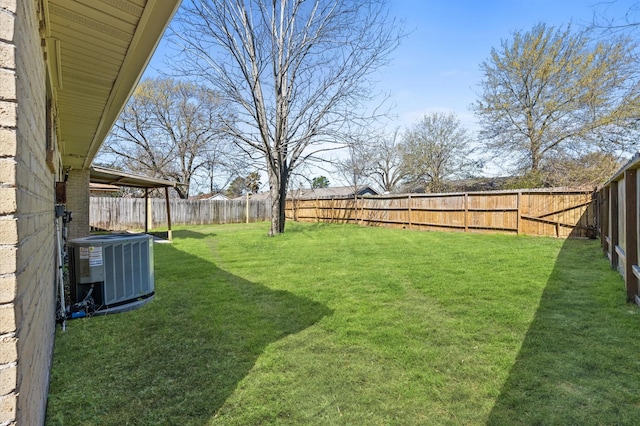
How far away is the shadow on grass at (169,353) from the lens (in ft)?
7.16

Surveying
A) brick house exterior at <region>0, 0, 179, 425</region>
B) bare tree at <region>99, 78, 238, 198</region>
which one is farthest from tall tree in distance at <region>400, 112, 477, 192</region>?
brick house exterior at <region>0, 0, 179, 425</region>

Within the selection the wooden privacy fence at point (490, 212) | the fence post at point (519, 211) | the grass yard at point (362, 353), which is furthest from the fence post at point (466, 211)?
the grass yard at point (362, 353)

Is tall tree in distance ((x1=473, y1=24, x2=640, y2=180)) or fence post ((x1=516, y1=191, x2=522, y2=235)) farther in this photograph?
tall tree in distance ((x1=473, y1=24, x2=640, y2=180))

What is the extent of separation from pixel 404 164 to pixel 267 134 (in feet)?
54.3

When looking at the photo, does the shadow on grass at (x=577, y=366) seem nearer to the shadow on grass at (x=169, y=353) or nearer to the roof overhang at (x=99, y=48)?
the shadow on grass at (x=169, y=353)

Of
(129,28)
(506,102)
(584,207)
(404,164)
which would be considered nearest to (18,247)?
(129,28)

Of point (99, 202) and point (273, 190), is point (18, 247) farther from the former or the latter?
point (99, 202)

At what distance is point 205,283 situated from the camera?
18.0ft

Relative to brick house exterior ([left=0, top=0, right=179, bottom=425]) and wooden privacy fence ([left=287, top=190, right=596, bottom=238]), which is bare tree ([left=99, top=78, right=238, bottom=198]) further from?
brick house exterior ([left=0, top=0, right=179, bottom=425])

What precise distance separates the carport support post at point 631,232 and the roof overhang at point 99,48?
5.08 m

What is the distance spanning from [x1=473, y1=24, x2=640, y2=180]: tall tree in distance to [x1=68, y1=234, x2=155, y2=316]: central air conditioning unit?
16.5m

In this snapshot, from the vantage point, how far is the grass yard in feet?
7.02

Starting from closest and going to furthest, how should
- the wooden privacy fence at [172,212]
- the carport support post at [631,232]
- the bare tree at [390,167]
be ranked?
the carport support post at [631,232] → the wooden privacy fence at [172,212] → the bare tree at [390,167]

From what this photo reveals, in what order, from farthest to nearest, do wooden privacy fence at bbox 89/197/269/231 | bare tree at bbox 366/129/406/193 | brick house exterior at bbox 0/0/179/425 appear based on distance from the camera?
bare tree at bbox 366/129/406/193, wooden privacy fence at bbox 89/197/269/231, brick house exterior at bbox 0/0/179/425
